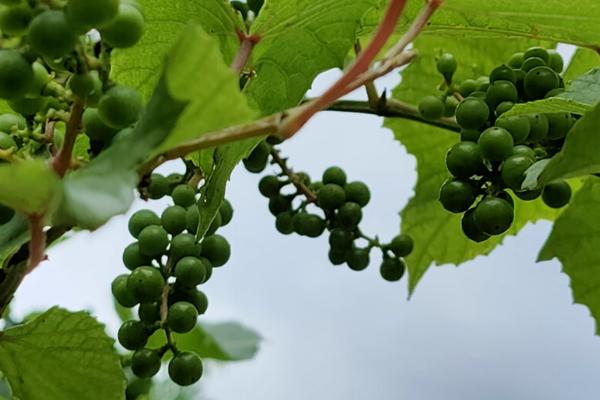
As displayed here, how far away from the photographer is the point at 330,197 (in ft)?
2.85

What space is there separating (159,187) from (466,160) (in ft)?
0.66

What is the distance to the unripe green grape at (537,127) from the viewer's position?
2.12 ft

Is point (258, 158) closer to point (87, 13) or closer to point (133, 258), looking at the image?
point (133, 258)

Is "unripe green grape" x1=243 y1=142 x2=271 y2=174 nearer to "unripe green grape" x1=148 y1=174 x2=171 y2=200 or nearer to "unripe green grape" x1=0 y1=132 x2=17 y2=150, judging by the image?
"unripe green grape" x1=148 y1=174 x2=171 y2=200

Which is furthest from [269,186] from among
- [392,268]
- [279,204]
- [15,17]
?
[15,17]

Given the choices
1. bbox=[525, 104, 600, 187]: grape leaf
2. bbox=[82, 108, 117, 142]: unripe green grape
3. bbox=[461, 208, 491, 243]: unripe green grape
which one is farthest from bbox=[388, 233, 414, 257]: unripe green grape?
bbox=[82, 108, 117, 142]: unripe green grape

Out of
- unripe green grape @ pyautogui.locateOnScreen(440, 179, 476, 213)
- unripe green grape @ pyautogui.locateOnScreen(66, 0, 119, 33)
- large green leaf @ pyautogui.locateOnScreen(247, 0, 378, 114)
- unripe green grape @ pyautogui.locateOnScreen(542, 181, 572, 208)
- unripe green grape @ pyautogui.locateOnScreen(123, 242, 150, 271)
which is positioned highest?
unripe green grape @ pyautogui.locateOnScreen(66, 0, 119, 33)

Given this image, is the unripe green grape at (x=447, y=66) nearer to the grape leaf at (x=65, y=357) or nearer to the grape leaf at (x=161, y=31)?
the grape leaf at (x=161, y=31)

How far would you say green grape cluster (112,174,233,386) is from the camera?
0.63m

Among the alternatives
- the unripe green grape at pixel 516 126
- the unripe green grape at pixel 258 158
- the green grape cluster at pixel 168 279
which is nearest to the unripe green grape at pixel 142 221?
the green grape cluster at pixel 168 279

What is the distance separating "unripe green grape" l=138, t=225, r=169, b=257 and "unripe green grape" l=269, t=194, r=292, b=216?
0.78 feet

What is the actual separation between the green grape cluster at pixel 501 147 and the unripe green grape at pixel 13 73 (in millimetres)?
274

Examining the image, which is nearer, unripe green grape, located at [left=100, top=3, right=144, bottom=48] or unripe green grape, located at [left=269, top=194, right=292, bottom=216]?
unripe green grape, located at [left=100, top=3, right=144, bottom=48]

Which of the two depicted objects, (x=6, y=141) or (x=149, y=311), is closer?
(x=6, y=141)
